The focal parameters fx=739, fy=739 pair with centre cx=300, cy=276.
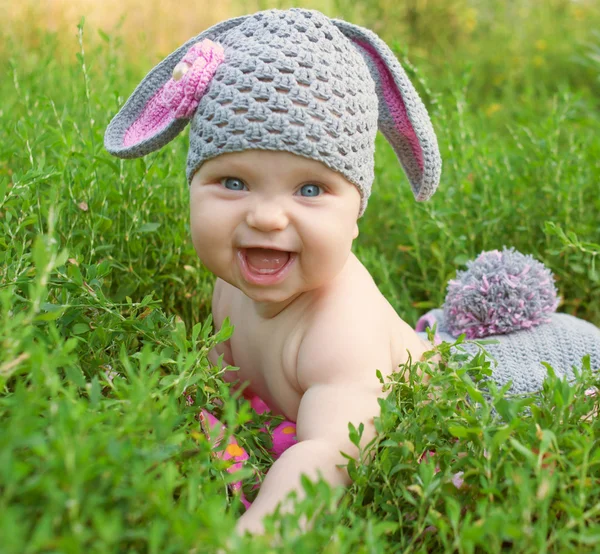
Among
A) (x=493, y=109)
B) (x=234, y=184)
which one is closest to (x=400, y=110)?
(x=234, y=184)

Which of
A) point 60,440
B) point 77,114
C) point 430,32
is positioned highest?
point 430,32

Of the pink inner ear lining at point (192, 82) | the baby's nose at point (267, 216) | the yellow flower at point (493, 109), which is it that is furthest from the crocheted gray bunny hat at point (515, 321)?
the yellow flower at point (493, 109)

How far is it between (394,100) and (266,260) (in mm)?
570

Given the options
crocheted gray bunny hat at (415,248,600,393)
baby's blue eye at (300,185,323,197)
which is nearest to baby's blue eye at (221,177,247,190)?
baby's blue eye at (300,185,323,197)

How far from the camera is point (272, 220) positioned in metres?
1.59

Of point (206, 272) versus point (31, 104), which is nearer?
point (206, 272)

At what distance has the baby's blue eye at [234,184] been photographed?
1.66 m

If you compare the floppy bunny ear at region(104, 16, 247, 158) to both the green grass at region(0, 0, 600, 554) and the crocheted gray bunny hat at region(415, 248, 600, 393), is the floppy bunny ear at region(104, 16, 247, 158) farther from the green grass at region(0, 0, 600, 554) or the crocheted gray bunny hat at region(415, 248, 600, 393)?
the crocheted gray bunny hat at region(415, 248, 600, 393)

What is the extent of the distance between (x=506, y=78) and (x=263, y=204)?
437cm

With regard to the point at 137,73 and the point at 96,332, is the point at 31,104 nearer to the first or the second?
the point at 137,73

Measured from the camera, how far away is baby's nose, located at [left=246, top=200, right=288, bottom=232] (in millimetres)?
1589

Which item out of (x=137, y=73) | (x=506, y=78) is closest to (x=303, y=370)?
(x=137, y=73)

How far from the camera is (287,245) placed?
64.6 inches

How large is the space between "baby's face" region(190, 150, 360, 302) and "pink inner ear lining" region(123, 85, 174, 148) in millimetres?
230
